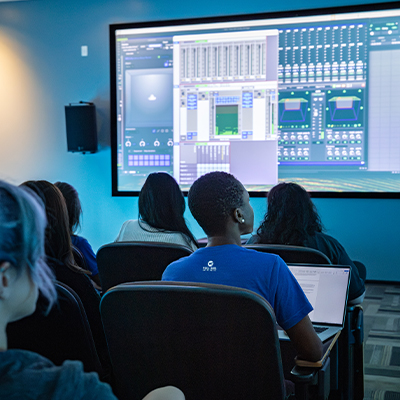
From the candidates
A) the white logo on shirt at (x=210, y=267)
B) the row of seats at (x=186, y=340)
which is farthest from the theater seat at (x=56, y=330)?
the white logo on shirt at (x=210, y=267)

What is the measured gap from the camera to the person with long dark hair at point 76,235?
2.49 metres

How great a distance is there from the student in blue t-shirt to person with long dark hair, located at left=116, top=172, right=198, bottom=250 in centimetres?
98

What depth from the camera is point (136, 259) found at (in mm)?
2135

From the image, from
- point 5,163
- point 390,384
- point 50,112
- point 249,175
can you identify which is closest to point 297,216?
point 390,384

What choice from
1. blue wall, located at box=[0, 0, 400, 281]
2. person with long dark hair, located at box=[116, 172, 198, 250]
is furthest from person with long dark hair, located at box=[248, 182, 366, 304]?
blue wall, located at box=[0, 0, 400, 281]

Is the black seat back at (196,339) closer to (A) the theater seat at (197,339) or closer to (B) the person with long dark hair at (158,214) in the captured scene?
(A) the theater seat at (197,339)

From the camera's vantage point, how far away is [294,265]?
168 cm

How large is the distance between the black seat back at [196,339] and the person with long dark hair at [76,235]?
1275mm

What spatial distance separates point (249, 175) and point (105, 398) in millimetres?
4177

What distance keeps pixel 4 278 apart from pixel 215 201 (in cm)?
104

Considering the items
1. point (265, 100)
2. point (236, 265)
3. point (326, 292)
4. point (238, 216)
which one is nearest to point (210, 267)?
point (236, 265)

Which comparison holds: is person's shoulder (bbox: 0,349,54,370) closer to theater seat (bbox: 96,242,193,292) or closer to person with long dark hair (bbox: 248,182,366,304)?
theater seat (bbox: 96,242,193,292)

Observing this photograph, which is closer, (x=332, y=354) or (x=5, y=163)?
(x=332, y=354)

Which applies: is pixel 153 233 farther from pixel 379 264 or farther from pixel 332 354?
pixel 379 264
